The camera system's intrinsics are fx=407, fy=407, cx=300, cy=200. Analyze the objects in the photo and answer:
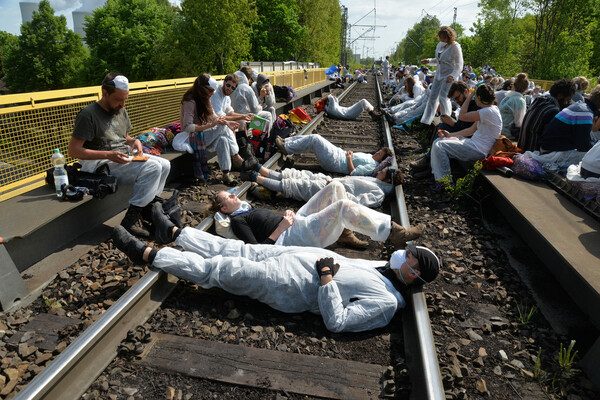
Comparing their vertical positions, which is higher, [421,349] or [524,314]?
[421,349]

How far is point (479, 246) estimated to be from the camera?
4.56 metres

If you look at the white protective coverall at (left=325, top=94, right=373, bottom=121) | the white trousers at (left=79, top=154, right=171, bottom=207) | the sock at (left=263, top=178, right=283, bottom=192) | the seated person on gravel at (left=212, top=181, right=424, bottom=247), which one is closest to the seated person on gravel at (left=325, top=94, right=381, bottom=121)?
the white protective coverall at (left=325, top=94, right=373, bottom=121)

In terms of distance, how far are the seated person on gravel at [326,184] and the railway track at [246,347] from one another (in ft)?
7.24

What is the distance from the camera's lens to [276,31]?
45438mm

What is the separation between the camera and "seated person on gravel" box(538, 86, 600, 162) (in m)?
5.51

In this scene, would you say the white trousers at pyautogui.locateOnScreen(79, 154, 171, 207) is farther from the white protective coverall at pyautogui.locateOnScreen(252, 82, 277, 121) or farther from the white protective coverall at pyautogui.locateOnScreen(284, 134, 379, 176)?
the white protective coverall at pyautogui.locateOnScreen(252, 82, 277, 121)

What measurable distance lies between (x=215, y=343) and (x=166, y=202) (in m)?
2.37

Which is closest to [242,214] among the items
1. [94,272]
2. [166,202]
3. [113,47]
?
[166,202]

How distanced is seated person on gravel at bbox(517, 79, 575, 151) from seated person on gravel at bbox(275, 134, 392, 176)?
249cm

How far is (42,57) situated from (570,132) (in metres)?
78.5

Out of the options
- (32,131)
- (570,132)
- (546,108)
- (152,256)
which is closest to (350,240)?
(152,256)

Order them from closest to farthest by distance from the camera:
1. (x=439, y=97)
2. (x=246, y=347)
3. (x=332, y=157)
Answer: (x=246, y=347)
(x=332, y=157)
(x=439, y=97)

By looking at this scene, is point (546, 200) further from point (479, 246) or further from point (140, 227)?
point (140, 227)

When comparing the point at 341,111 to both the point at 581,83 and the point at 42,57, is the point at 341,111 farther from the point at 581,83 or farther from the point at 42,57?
the point at 42,57
